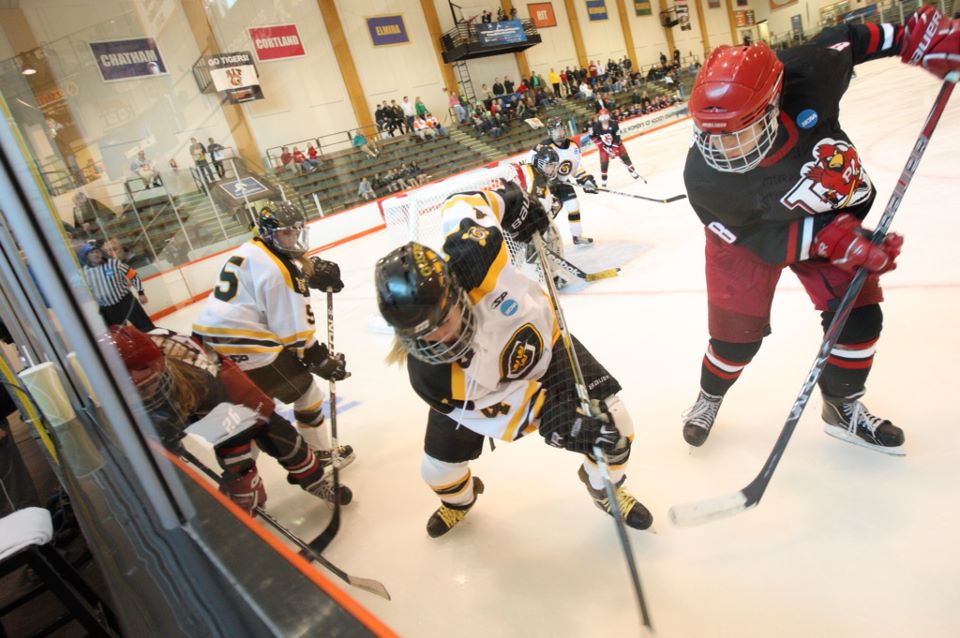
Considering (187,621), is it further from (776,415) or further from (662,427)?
(776,415)

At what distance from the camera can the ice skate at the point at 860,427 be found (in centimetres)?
143

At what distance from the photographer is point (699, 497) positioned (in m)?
1.49

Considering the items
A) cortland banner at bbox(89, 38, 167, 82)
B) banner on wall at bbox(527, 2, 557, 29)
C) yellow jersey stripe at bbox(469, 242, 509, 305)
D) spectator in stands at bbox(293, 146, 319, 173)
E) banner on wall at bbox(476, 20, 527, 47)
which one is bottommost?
yellow jersey stripe at bbox(469, 242, 509, 305)

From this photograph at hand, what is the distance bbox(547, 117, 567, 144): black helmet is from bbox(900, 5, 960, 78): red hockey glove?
10.1 ft

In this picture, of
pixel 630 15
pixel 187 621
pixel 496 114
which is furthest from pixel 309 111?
pixel 630 15

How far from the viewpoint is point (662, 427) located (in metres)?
1.85

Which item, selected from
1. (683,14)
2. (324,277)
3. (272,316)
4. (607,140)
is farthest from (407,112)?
(272,316)

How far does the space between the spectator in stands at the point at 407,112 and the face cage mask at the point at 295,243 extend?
10.9m

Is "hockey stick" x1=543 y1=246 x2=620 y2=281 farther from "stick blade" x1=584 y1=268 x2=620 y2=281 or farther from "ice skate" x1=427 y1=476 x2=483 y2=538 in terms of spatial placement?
"ice skate" x1=427 y1=476 x2=483 y2=538

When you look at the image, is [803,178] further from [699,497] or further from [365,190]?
[365,190]

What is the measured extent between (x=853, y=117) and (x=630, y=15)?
1351cm

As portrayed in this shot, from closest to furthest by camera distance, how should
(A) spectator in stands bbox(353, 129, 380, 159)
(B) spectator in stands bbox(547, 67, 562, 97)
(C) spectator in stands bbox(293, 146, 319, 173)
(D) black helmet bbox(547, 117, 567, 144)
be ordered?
(D) black helmet bbox(547, 117, 567, 144) < (C) spectator in stands bbox(293, 146, 319, 173) < (A) spectator in stands bbox(353, 129, 380, 159) < (B) spectator in stands bbox(547, 67, 562, 97)

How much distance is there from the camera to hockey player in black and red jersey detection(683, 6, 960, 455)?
1.18 meters

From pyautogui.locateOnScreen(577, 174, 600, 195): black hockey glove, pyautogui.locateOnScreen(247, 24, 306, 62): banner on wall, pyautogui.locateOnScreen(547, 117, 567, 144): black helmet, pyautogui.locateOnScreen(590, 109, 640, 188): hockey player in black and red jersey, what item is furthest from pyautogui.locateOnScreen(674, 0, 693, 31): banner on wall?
pyautogui.locateOnScreen(577, 174, 600, 195): black hockey glove
